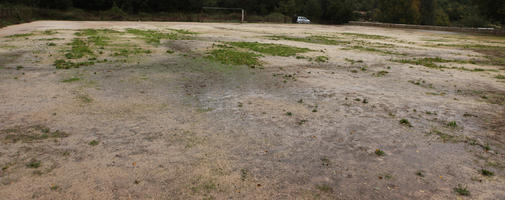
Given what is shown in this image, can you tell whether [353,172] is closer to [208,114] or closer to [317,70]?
[208,114]

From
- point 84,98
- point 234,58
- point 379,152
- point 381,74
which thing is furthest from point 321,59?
point 84,98

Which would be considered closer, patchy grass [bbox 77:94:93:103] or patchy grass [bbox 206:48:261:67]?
patchy grass [bbox 77:94:93:103]

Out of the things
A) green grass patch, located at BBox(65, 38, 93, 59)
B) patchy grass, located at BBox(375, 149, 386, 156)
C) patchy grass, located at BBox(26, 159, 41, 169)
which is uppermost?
green grass patch, located at BBox(65, 38, 93, 59)

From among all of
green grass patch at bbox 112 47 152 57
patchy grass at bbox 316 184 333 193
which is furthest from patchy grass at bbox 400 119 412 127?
green grass patch at bbox 112 47 152 57

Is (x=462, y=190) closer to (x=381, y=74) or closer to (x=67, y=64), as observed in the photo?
(x=381, y=74)

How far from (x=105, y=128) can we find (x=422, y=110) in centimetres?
660

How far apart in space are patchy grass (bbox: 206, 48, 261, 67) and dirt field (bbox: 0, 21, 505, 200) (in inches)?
56.4

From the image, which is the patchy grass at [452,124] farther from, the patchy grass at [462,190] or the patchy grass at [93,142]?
the patchy grass at [93,142]

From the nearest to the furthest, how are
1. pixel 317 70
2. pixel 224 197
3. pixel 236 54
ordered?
pixel 224 197, pixel 317 70, pixel 236 54

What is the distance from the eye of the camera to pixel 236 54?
47.4ft

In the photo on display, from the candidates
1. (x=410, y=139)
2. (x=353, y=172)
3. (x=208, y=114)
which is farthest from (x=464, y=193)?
(x=208, y=114)

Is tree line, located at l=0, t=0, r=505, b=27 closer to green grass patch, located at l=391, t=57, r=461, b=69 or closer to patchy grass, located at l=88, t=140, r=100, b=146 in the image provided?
green grass patch, located at l=391, t=57, r=461, b=69

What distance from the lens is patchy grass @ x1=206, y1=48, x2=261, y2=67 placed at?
12.6m

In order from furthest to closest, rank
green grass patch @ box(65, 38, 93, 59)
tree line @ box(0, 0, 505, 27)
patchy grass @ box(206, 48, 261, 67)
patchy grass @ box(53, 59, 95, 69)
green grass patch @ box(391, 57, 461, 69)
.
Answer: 1. tree line @ box(0, 0, 505, 27)
2. green grass patch @ box(391, 57, 461, 69)
3. patchy grass @ box(206, 48, 261, 67)
4. green grass patch @ box(65, 38, 93, 59)
5. patchy grass @ box(53, 59, 95, 69)
